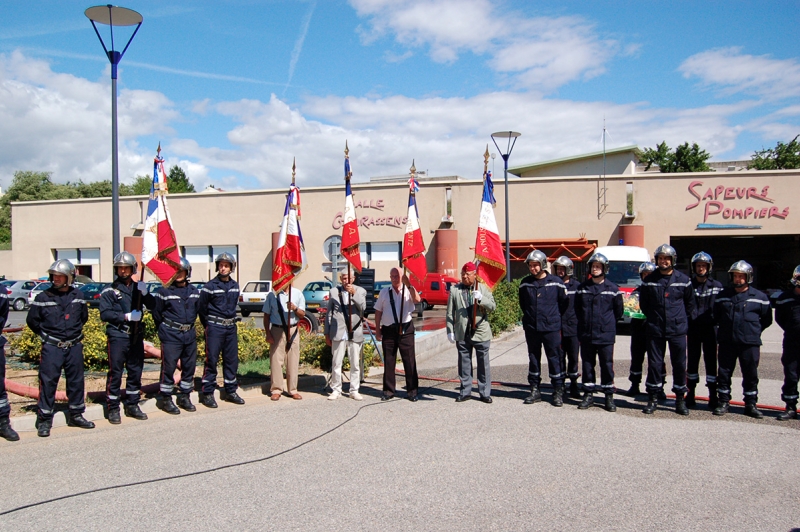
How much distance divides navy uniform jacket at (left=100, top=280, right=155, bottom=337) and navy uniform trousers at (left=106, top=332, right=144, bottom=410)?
9cm

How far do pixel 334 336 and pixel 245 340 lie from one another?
3.71m

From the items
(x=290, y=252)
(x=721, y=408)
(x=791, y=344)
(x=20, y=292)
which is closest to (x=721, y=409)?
(x=721, y=408)

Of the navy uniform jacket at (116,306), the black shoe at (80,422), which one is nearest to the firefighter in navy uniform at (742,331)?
the navy uniform jacket at (116,306)

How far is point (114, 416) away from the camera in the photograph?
26.1 ft

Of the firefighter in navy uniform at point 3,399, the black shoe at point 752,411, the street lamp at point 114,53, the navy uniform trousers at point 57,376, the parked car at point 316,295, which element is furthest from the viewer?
the parked car at point 316,295

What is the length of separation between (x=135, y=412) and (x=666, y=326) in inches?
271

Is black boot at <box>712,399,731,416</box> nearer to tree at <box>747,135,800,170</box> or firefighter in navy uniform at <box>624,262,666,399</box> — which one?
firefighter in navy uniform at <box>624,262,666,399</box>

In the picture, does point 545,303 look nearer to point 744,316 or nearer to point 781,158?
point 744,316

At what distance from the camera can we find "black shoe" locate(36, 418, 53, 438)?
7.31 m

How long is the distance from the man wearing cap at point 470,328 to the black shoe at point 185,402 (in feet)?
11.8

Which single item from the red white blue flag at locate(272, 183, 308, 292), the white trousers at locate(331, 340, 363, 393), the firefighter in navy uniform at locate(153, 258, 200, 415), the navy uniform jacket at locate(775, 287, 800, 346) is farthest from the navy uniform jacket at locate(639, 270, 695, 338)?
the firefighter in navy uniform at locate(153, 258, 200, 415)

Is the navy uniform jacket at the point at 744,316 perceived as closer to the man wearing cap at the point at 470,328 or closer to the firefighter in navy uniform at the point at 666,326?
the firefighter in navy uniform at the point at 666,326

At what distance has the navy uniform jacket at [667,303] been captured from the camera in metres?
8.48

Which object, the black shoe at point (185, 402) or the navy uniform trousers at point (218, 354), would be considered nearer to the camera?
the black shoe at point (185, 402)
